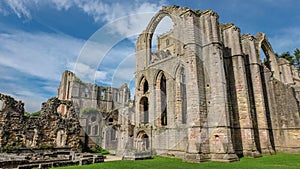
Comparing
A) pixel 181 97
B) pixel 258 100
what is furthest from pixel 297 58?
pixel 181 97

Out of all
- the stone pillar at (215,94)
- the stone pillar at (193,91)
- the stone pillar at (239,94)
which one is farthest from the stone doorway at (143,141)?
the stone pillar at (239,94)

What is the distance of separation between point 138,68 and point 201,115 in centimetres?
1024

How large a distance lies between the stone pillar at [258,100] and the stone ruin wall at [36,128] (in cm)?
1440

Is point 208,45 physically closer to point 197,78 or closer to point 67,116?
point 197,78

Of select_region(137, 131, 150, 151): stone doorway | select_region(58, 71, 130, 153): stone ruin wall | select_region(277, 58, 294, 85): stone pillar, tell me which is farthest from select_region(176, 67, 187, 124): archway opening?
select_region(58, 71, 130, 153): stone ruin wall

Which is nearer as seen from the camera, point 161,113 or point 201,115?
point 201,115

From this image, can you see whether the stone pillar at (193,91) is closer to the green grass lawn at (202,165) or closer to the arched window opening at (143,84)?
the green grass lawn at (202,165)

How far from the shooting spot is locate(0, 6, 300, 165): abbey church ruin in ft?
36.5

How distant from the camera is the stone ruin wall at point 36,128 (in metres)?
14.6

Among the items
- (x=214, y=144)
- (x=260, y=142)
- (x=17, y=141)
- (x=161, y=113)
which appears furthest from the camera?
(x=161, y=113)

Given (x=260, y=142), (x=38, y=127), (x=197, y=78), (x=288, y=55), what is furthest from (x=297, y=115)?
(x=38, y=127)

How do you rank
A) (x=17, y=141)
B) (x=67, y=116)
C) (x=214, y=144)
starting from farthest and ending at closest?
(x=67, y=116), (x=17, y=141), (x=214, y=144)

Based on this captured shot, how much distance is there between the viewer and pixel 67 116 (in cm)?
1789

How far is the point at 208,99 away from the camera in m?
11.8
